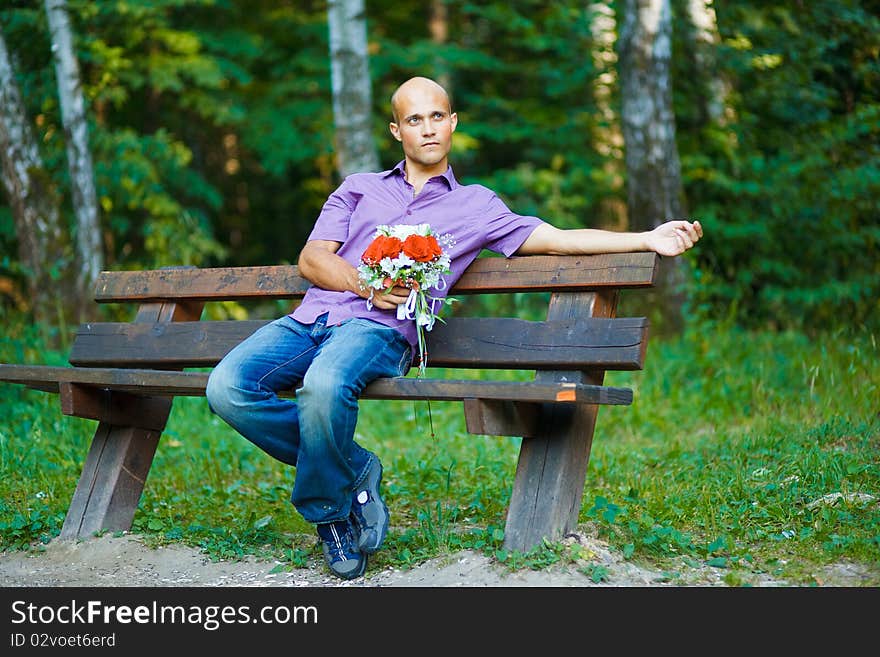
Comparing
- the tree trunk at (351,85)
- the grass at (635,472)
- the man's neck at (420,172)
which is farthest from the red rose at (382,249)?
the tree trunk at (351,85)

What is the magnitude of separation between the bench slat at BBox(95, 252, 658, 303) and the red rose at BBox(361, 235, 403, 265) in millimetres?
437

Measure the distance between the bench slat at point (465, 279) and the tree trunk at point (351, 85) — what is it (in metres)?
3.95

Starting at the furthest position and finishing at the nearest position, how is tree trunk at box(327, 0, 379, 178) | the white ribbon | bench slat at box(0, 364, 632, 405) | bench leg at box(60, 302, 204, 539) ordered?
1. tree trunk at box(327, 0, 379, 178)
2. bench leg at box(60, 302, 204, 539)
3. the white ribbon
4. bench slat at box(0, 364, 632, 405)

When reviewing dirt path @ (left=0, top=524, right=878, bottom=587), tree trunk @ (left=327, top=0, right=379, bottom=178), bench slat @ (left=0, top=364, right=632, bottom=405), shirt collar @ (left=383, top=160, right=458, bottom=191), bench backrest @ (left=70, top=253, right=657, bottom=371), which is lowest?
dirt path @ (left=0, top=524, right=878, bottom=587)

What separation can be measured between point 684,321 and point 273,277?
4.32m

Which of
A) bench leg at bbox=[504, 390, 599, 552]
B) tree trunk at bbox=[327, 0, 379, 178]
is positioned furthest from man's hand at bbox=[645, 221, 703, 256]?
tree trunk at bbox=[327, 0, 379, 178]

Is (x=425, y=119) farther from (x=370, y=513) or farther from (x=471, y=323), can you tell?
(x=370, y=513)

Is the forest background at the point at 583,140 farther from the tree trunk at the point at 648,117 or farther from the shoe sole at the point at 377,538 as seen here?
the shoe sole at the point at 377,538

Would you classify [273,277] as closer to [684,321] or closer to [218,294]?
[218,294]

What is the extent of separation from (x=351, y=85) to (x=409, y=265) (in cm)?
513

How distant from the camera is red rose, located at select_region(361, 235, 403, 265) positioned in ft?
11.3

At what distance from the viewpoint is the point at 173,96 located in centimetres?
1364

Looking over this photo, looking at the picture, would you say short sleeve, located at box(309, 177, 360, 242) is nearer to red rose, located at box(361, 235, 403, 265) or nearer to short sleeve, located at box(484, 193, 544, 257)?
red rose, located at box(361, 235, 403, 265)
